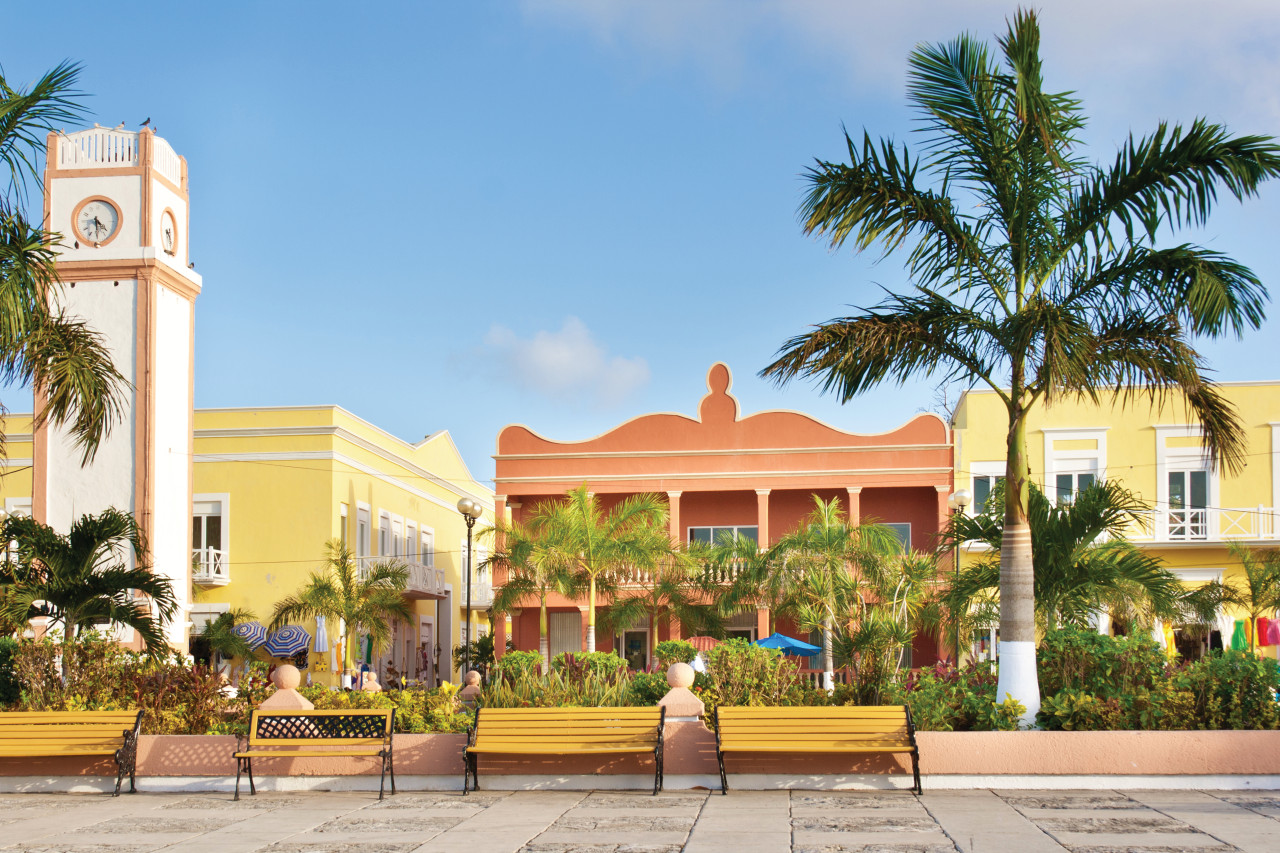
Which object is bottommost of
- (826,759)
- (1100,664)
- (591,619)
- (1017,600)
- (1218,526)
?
(591,619)

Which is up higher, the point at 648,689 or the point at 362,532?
the point at 362,532

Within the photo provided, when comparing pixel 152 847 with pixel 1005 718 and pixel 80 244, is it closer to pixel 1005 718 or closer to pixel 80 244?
pixel 1005 718

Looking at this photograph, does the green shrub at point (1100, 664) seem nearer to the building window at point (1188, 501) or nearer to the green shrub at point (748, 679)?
the green shrub at point (748, 679)

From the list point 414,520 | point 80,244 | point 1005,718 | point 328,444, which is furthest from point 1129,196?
point 414,520

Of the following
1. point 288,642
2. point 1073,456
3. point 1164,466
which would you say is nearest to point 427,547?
point 288,642

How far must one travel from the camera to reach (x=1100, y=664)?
480 inches

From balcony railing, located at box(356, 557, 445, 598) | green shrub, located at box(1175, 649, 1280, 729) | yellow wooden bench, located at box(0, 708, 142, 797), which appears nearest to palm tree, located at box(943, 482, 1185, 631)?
green shrub, located at box(1175, 649, 1280, 729)

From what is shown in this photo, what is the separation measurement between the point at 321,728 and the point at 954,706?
228 inches

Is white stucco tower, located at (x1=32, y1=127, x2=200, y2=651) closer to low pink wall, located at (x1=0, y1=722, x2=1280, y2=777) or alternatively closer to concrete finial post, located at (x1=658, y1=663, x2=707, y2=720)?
low pink wall, located at (x1=0, y1=722, x2=1280, y2=777)

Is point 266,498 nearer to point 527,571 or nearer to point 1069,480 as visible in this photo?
point 527,571

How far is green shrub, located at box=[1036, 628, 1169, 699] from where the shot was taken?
12055mm

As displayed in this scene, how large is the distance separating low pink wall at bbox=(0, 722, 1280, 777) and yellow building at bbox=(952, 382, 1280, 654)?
69.6ft

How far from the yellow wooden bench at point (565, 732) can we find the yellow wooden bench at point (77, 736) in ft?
10.1

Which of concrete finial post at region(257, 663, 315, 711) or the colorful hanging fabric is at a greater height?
concrete finial post at region(257, 663, 315, 711)
